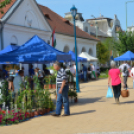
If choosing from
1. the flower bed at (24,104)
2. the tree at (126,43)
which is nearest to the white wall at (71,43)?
the tree at (126,43)

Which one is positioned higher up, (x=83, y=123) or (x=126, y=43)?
(x=126, y=43)

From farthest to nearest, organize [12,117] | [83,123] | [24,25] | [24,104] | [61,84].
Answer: [24,25], [24,104], [61,84], [12,117], [83,123]

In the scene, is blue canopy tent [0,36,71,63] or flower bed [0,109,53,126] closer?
flower bed [0,109,53,126]

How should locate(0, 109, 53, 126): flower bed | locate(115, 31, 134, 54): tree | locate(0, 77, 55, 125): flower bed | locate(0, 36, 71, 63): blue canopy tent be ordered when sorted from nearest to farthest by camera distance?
locate(0, 109, 53, 126): flower bed → locate(0, 77, 55, 125): flower bed → locate(0, 36, 71, 63): blue canopy tent → locate(115, 31, 134, 54): tree

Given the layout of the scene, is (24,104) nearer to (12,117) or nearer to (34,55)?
(12,117)

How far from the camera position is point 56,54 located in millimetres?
11336

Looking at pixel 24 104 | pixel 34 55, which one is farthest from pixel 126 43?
pixel 24 104

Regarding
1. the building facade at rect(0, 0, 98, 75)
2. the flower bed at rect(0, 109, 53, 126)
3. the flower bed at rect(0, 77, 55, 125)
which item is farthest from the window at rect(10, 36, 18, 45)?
the flower bed at rect(0, 109, 53, 126)

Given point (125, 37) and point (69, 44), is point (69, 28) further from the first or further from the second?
point (125, 37)

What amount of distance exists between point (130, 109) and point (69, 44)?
23.7 meters

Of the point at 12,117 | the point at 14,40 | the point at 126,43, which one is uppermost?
the point at 126,43

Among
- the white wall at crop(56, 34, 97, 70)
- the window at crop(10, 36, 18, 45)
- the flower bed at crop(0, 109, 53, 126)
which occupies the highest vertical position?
the white wall at crop(56, 34, 97, 70)

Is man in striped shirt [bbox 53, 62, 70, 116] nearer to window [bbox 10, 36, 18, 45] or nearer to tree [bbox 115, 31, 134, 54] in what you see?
window [bbox 10, 36, 18, 45]

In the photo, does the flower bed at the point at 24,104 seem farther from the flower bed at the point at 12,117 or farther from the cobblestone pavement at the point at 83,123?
the cobblestone pavement at the point at 83,123
